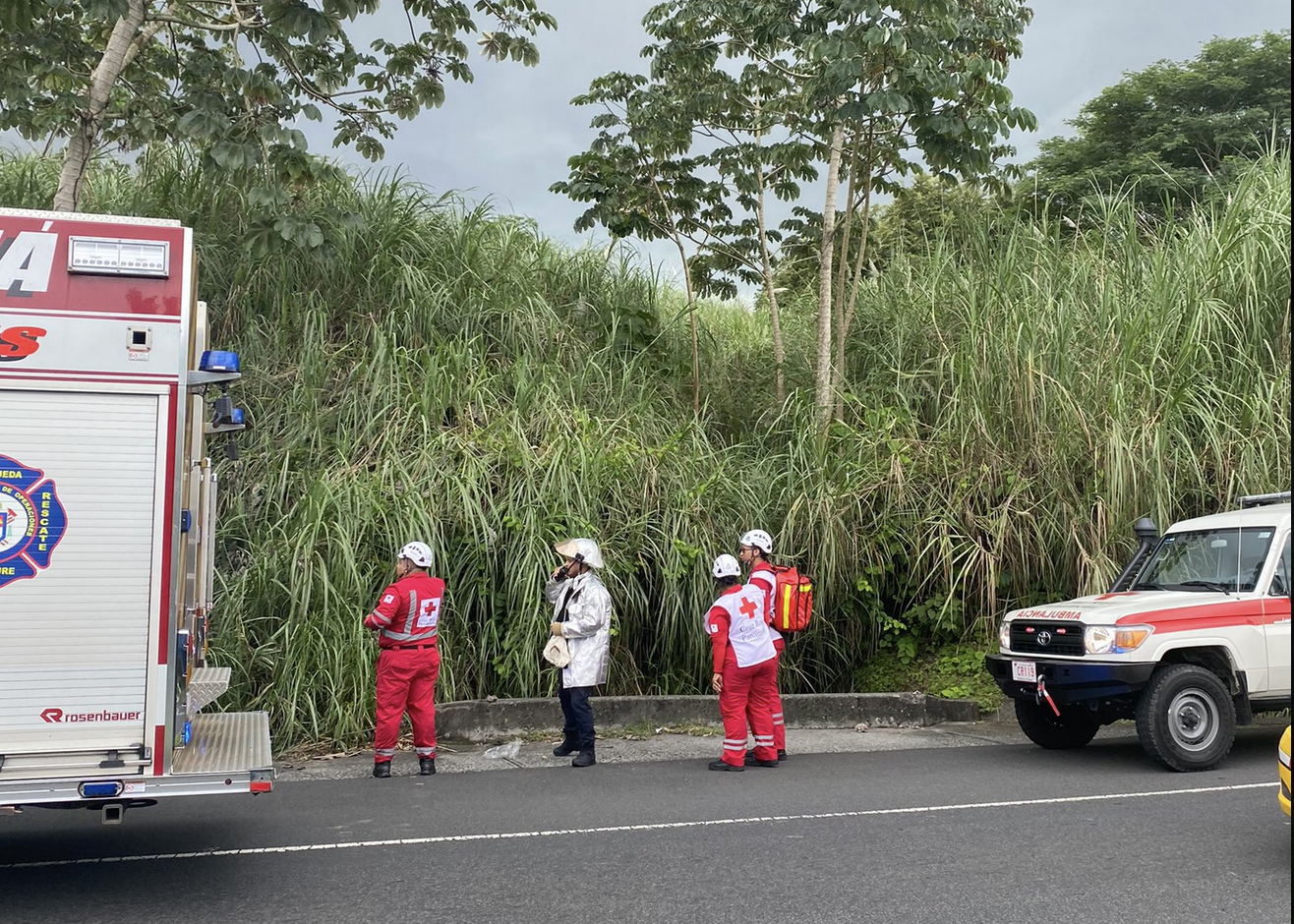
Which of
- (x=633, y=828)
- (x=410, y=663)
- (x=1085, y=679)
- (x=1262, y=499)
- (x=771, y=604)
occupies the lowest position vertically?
(x=633, y=828)

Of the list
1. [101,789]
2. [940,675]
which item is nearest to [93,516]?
[101,789]

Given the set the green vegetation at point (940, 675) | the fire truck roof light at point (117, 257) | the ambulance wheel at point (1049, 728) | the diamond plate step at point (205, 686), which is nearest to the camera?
the fire truck roof light at point (117, 257)

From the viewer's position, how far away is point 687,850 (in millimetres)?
6105

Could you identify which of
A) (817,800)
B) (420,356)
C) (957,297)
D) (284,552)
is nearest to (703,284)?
(957,297)

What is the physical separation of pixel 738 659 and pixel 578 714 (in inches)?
52.6

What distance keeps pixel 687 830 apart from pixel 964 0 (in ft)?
33.8

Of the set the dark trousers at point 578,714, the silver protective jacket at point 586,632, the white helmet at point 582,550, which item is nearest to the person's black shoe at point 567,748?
the dark trousers at point 578,714

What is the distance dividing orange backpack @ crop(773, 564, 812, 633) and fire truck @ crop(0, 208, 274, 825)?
4.63 metres

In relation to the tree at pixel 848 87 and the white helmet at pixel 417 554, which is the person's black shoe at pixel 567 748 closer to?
the white helmet at pixel 417 554

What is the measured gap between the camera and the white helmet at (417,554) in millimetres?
8508

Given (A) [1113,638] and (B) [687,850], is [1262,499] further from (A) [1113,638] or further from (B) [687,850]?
(B) [687,850]

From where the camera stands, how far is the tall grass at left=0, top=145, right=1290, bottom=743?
1023 centimetres

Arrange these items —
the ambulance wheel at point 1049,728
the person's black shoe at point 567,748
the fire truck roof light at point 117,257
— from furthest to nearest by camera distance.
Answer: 1. the ambulance wheel at point 1049,728
2. the person's black shoe at point 567,748
3. the fire truck roof light at point 117,257

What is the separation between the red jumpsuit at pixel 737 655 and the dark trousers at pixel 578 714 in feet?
3.48
